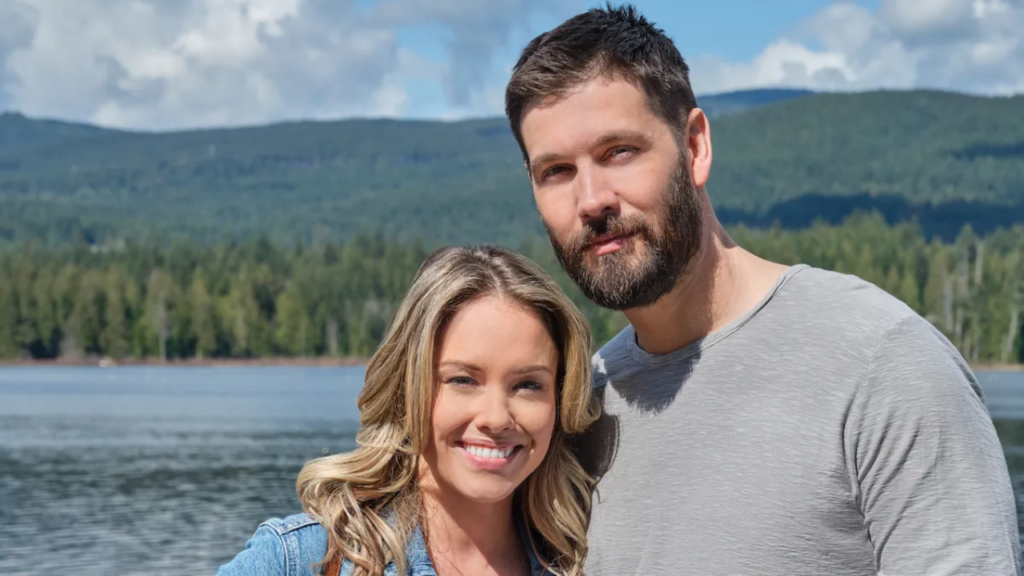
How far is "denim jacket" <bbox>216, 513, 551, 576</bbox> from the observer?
11.1ft

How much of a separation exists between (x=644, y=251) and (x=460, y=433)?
717 mm

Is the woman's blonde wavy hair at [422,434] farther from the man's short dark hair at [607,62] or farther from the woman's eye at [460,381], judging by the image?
the man's short dark hair at [607,62]

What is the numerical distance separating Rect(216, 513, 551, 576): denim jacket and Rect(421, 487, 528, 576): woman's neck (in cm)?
23

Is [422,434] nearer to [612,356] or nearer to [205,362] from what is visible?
[612,356]

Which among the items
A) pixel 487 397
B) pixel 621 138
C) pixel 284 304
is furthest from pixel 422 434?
pixel 284 304

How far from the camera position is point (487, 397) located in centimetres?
363

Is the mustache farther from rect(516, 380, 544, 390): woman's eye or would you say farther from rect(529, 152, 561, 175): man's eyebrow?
rect(516, 380, 544, 390): woman's eye

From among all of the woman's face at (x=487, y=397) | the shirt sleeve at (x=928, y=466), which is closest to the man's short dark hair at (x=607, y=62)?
the woman's face at (x=487, y=397)

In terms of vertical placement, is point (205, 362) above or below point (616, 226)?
below

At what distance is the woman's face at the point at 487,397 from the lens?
143 inches

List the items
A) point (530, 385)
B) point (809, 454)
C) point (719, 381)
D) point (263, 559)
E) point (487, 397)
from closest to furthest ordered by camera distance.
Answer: point (809, 454), point (263, 559), point (719, 381), point (487, 397), point (530, 385)

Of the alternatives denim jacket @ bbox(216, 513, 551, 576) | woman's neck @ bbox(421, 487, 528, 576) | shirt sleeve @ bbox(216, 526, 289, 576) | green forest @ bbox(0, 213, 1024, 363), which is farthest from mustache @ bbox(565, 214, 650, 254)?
green forest @ bbox(0, 213, 1024, 363)

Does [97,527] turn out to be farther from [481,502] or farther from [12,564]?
[481,502]

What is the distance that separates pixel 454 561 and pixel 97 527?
26.0 meters
